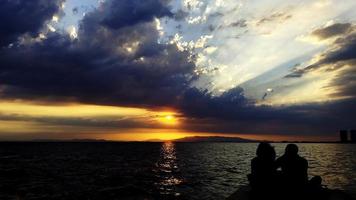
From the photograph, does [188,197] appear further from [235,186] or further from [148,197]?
[235,186]

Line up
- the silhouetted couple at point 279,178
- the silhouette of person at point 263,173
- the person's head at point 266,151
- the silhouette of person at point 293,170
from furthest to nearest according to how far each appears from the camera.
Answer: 1. the silhouette of person at point 293,170
2. the silhouetted couple at point 279,178
3. the silhouette of person at point 263,173
4. the person's head at point 266,151

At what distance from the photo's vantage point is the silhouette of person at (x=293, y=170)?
12.4m

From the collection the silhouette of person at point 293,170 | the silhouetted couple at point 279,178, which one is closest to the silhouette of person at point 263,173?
the silhouetted couple at point 279,178

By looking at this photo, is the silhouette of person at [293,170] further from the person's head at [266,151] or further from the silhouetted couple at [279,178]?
the person's head at [266,151]

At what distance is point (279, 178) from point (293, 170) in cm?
62

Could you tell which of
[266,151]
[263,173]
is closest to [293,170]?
[263,173]

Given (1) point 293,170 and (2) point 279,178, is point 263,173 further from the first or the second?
(1) point 293,170

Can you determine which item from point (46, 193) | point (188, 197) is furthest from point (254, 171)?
point (46, 193)

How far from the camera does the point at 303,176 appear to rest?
42.1 feet

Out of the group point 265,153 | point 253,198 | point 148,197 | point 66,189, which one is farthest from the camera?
point 66,189

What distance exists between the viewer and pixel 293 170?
12.7 metres

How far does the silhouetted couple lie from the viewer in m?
12.3

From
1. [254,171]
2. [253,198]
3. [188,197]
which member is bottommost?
[188,197]

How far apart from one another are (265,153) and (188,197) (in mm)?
18835
